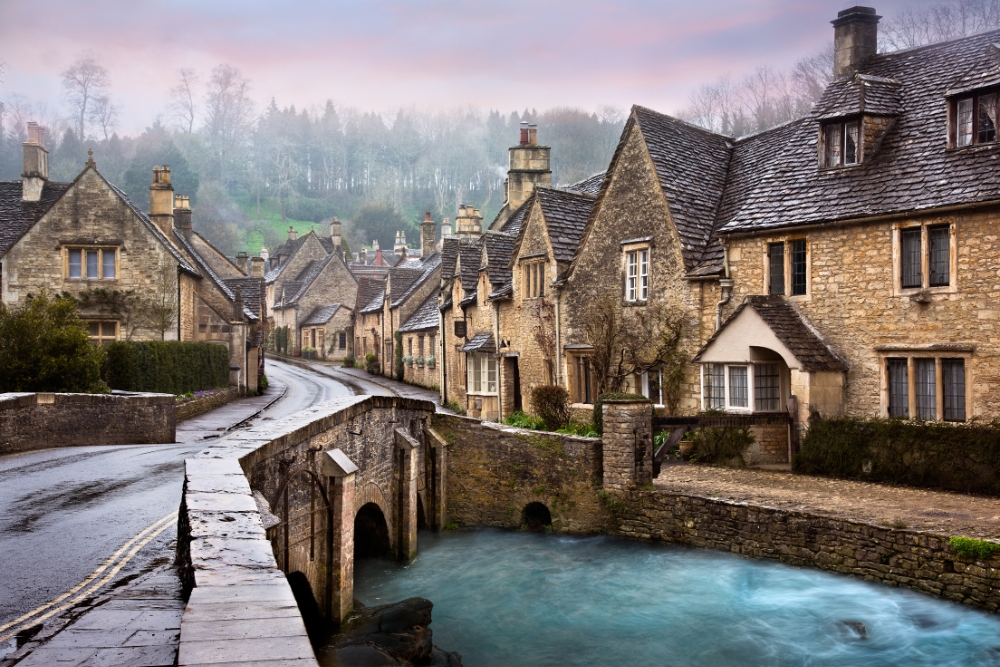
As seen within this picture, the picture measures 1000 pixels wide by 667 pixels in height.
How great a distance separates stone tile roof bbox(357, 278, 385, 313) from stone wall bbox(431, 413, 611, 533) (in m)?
34.2

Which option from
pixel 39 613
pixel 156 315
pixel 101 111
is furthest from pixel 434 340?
pixel 101 111

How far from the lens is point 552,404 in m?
25.8

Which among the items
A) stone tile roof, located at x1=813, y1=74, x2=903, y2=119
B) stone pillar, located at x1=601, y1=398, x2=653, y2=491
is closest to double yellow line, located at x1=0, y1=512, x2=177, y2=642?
stone pillar, located at x1=601, y1=398, x2=653, y2=491

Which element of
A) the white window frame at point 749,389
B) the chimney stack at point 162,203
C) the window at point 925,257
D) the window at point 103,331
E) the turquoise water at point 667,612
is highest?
the chimney stack at point 162,203

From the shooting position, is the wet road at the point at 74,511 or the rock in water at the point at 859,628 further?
the rock in water at the point at 859,628

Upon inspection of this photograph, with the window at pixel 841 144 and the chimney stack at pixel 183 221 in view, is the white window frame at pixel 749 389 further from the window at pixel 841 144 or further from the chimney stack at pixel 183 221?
the chimney stack at pixel 183 221

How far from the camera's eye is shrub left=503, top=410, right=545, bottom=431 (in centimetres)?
2594

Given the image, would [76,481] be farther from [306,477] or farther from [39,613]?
[39,613]

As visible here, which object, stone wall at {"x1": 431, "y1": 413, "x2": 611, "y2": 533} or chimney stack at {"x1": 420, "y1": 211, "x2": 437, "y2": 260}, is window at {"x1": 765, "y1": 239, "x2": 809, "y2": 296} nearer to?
stone wall at {"x1": 431, "y1": 413, "x2": 611, "y2": 533}

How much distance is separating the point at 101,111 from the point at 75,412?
11043 centimetres

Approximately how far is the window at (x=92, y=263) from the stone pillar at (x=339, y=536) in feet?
73.3

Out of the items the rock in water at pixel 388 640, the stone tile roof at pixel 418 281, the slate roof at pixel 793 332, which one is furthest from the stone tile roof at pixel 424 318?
the rock in water at pixel 388 640

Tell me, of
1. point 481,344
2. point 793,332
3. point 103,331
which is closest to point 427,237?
point 103,331

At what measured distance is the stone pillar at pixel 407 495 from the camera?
20.1 meters
